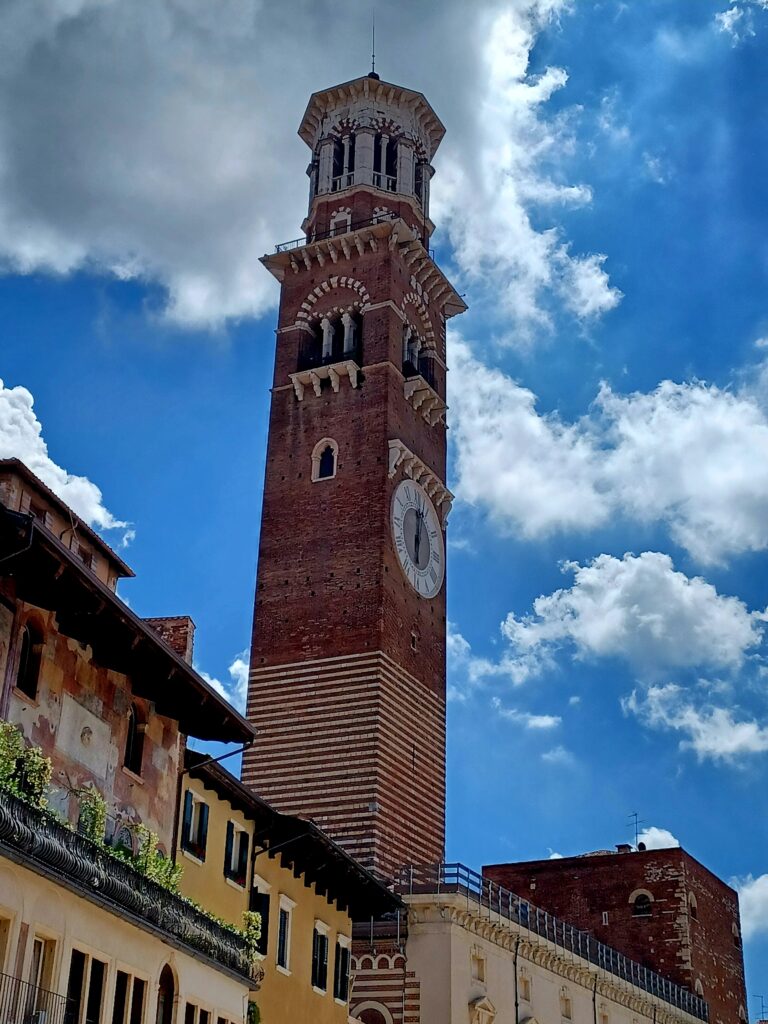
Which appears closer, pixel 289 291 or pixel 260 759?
pixel 260 759

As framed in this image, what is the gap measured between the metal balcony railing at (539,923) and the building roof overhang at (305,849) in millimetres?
5479

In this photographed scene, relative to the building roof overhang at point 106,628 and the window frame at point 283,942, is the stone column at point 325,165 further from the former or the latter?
the building roof overhang at point 106,628

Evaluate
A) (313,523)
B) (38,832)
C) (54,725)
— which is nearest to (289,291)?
(313,523)

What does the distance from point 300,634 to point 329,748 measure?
4570mm

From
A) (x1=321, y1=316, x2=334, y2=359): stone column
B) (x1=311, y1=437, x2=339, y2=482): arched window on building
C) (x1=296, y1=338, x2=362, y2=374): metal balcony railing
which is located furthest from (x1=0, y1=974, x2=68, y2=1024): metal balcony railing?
(x1=321, y1=316, x2=334, y2=359): stone column

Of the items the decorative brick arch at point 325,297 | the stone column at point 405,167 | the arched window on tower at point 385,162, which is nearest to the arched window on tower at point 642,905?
the decorative brick arch at point 325,297

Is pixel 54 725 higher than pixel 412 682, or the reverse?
pixel 412 682

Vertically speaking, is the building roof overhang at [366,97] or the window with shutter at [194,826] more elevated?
the building roof overhang at [366,97]

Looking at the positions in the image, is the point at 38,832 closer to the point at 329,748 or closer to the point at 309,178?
the point at 329,748

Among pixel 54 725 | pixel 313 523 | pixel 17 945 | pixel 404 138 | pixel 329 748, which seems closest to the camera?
pixel 17 945

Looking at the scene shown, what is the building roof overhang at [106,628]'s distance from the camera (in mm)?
19047

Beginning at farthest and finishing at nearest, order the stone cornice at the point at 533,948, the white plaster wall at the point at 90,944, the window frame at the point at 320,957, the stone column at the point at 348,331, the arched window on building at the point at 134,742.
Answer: the stone column at the point at 348,331 → the stone cornice at the point at 533,948 → the window frame at the point at 320,957 → the arched window on building at the point at 134,742 → the white plaster wall at the point at 90,944

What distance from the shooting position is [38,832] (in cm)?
1742

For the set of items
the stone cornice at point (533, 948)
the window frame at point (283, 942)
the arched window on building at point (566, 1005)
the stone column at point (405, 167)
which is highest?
the stone column at point (405, 167)
